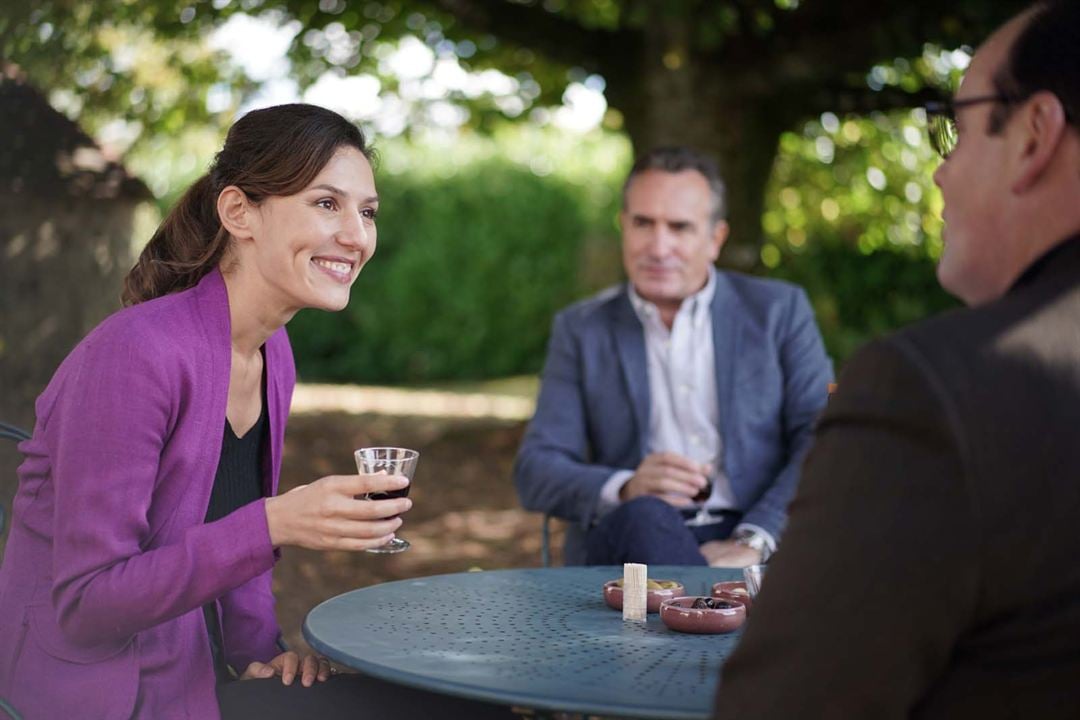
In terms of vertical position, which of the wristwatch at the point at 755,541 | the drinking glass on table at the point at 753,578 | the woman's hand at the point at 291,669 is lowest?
the wristwatch at the point at 755,541

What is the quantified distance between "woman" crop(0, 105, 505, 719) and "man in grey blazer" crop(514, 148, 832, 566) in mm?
1543

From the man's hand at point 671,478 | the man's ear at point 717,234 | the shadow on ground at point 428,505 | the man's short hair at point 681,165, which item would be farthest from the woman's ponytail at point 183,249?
the shadow on ground at point 428,505

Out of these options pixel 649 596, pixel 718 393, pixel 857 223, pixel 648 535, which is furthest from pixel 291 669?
pixel 857 223

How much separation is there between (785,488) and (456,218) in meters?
13.4

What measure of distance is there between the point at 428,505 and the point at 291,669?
22.4 feet

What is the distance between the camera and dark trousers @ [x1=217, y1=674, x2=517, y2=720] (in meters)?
2.72

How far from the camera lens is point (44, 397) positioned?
2.64 metres

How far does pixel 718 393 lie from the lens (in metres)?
4.57

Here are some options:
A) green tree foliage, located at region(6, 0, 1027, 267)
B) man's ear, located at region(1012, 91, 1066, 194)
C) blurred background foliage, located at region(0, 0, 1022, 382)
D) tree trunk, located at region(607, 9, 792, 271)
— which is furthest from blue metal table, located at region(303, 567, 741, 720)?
tree trunk, located at region(607, 9, 792, 271)

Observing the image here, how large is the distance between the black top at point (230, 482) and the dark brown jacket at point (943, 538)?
1.65m

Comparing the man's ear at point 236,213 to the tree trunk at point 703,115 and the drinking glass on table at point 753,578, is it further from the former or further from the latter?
the tree trunk at point 703,115

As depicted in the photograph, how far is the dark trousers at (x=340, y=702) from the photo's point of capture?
272 cm

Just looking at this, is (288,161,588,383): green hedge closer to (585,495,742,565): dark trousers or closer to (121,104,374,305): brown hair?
(585,495,742,565): dark trousers

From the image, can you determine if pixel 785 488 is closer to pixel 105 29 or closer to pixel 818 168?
pixel 105 29
